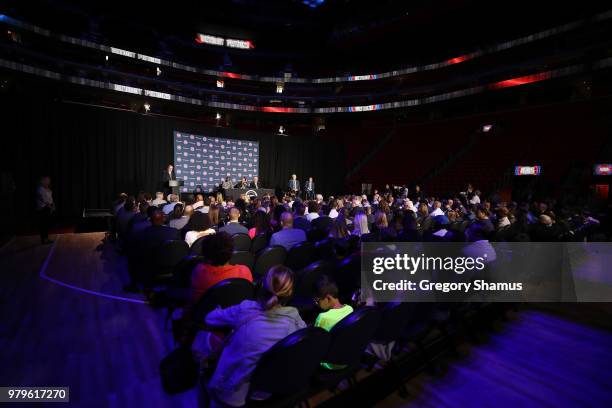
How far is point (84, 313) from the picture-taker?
368 centimetres

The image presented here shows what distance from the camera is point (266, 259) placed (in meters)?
3.44

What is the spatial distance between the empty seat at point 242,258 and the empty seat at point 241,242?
0.53 m

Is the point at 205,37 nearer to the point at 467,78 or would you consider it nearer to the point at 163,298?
the point at 467,78

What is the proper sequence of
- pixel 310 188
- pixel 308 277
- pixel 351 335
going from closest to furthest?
1. pixel 351 335
2. pixel 308 277
3. pixel 310 188

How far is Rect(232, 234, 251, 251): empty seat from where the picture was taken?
3.82 meters

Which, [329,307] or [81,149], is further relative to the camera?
[81,149]

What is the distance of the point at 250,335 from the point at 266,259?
74.4 inches

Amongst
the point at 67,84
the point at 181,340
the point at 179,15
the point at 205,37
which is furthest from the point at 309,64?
the point at 181,340

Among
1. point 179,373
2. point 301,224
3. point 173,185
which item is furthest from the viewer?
point 173,185

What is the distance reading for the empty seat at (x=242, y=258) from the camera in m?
3.11

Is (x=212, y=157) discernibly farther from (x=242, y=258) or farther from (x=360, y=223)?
(x=242, y=258)

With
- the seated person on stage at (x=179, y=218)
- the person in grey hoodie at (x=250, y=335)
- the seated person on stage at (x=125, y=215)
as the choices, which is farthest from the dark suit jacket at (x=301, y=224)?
the person in grey hoodie at (x=250, y=335)

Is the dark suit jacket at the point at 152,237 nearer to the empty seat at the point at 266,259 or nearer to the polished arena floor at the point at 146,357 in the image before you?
the polished arena floor at the point at 146,357

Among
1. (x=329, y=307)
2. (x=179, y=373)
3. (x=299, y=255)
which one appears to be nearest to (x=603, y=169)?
(x=299, y=255)
